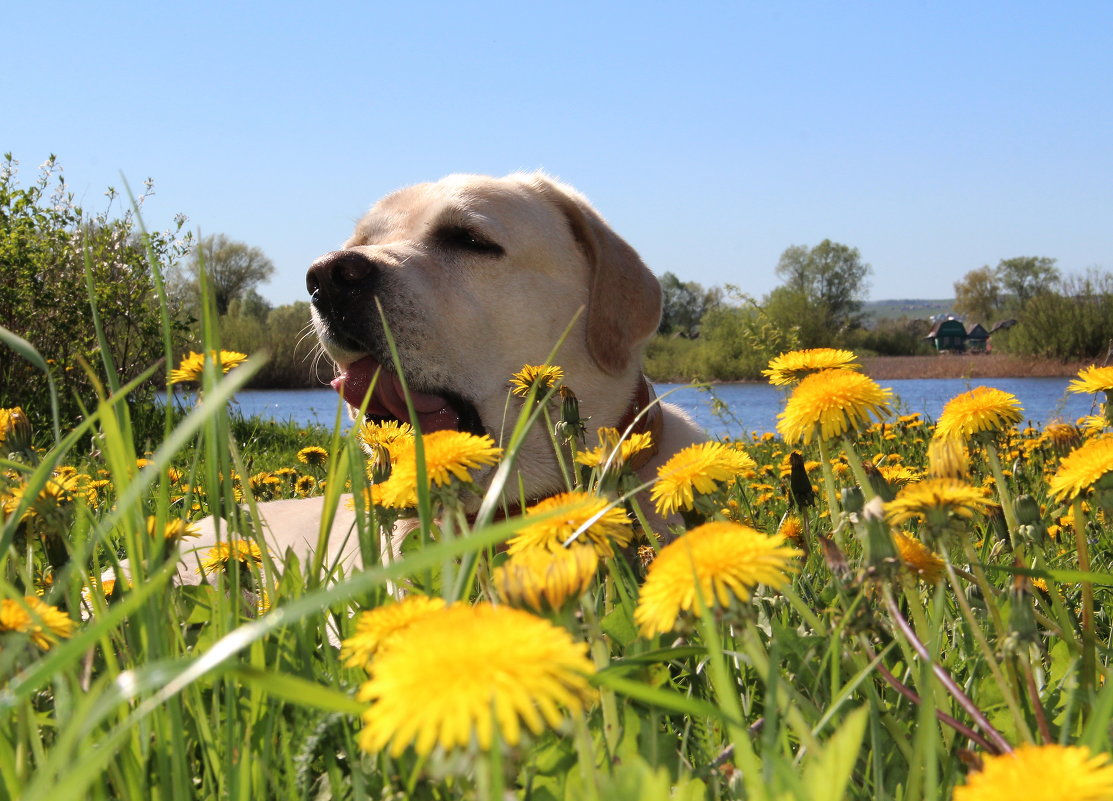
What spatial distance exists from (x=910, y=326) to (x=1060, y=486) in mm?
80417

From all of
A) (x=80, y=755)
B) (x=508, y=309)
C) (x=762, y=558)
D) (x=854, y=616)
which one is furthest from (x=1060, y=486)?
(x=508, y=309)

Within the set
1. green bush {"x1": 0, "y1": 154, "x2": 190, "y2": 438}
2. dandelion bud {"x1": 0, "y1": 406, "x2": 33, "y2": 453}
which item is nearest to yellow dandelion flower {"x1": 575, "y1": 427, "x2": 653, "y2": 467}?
dandelion bud {"x1": 0, "y1": 406, "x2": 33, "y2": 453}

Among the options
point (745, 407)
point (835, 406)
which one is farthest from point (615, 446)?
point (745, 407)

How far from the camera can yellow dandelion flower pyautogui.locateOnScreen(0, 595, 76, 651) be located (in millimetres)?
801

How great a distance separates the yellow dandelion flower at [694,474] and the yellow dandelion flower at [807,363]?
0.27 metres

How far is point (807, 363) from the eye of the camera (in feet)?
4.84

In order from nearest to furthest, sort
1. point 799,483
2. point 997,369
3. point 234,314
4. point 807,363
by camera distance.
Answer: point 807,363 → point 799,483 → point 997,369 → point 234,314

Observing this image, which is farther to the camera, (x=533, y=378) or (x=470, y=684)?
(x=533, y=378)

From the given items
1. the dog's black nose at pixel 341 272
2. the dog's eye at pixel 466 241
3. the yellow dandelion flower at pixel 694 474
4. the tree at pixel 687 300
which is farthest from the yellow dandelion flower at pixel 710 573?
the tree at pixel 687 300

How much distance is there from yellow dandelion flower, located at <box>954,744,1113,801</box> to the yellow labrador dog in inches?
97.7

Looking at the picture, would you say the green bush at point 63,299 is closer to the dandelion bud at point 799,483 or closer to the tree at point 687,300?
the dandelion bud at point 799,483

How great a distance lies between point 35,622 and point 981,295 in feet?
287

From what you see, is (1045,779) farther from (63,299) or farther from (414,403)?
(63,299)

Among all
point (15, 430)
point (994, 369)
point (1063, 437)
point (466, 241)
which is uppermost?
point (466, 241)
